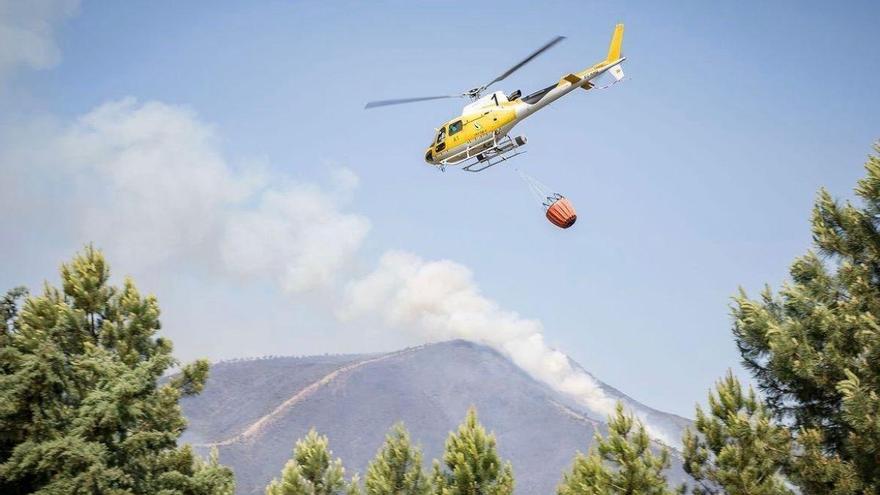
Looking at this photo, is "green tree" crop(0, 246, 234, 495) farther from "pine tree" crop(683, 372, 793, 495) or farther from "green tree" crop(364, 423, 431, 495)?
"pine tree" crop(683, 372, 793, 495)

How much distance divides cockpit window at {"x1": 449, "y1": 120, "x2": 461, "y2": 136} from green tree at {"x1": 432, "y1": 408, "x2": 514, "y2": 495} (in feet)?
36.6

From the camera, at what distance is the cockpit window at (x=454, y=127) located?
34.7m

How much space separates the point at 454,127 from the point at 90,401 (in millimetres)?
17036

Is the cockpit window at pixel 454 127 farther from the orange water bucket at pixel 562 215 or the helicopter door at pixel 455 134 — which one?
the orange water bucket at pixel 562 215

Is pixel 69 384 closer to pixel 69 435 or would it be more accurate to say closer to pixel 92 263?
pixel 69 435

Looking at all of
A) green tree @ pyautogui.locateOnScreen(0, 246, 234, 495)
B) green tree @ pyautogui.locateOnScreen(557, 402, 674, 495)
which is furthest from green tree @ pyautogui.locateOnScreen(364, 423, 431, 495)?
green tree @ pyautogui.locateOnScreen(557, 402, 674, 495)

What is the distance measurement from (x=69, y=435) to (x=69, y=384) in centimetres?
184

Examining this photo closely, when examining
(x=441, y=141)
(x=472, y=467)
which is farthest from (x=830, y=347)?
(x=441, y=141)

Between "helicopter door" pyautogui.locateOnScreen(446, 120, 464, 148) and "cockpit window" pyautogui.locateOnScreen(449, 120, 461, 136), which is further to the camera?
"cockpit window" pyautogui.locateOnScreen(449, 120, 461, 136)

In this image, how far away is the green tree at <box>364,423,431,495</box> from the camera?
112ft

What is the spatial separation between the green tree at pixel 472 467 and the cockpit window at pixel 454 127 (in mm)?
11162

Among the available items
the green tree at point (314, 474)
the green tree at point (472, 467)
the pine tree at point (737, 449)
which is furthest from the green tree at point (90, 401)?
the pine tree at point (737, 449)

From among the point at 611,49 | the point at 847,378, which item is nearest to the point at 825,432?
the point at 847,378

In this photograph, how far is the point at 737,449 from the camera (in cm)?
2469
